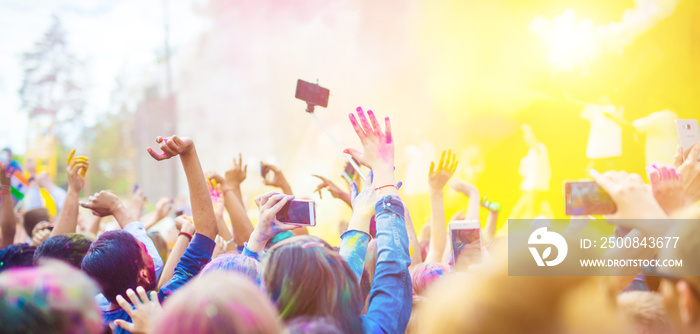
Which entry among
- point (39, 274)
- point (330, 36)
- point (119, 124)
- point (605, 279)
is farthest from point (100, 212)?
point (119, 124)

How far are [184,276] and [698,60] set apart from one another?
495 cm

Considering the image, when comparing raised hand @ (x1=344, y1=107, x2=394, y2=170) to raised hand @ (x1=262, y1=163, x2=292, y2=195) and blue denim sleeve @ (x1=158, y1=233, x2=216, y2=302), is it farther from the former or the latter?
raised hand @ (x1=262, y1=163, x2=292, y2=195)

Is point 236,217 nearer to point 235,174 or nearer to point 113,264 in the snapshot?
point 235,174

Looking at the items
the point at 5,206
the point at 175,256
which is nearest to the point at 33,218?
the point at 5,206

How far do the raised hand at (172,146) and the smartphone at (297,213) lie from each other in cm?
56

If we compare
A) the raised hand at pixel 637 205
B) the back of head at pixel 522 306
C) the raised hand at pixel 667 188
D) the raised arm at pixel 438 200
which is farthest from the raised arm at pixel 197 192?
the raised hand at pixel 667 188

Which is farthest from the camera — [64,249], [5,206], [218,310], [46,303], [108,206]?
[5,206]

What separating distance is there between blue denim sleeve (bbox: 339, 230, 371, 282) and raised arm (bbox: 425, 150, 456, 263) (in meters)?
1.00

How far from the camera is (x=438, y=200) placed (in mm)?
2891

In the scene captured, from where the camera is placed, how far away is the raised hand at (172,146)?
84.9 inches

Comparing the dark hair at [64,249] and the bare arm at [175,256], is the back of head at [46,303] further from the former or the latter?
the dark hair at [64,249]

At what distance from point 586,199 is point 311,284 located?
128cm

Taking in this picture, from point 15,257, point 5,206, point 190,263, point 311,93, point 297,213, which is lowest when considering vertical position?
point 15,257

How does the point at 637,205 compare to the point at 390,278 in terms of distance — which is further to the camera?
the point at 390,278
